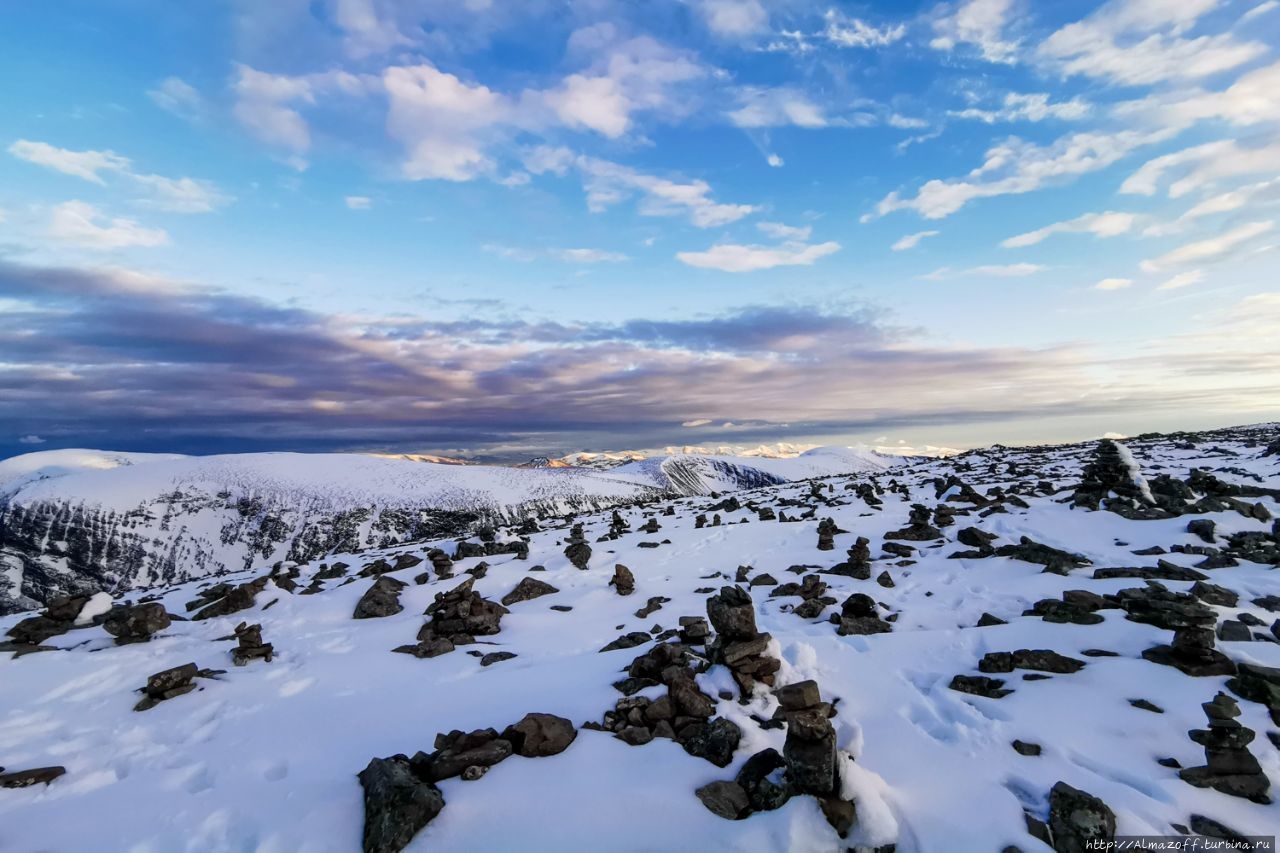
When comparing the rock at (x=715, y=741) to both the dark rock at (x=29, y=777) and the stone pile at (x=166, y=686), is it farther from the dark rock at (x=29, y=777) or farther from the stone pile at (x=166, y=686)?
the stone pile at (x=166, y=686)

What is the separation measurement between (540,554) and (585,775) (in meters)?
16.2

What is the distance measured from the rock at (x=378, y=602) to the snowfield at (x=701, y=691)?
369 millimetres

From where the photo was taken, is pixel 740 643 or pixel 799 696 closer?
pixel 799 696

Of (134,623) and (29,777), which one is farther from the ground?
(134,623)

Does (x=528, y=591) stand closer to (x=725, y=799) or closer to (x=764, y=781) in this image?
(x=725, y=799)

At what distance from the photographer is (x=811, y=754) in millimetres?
6766

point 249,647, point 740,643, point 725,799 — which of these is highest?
point 740,643

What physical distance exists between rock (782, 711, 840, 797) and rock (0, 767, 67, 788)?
12065 mm

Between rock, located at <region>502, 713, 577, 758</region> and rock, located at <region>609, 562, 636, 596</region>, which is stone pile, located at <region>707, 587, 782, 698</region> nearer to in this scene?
rock, located at <region>502, 713, 577, 758</region>

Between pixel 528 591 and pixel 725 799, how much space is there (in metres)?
13.1

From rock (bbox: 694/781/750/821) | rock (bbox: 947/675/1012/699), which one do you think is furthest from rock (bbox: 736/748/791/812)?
rock (bbox: 947/675/1012/699)

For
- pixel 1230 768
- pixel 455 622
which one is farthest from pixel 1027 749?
pixel 455 622

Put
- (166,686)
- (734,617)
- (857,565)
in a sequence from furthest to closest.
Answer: (857,565), (166,686), (734,617)

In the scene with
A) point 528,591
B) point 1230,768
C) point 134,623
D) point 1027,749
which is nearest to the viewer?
point 1230,768
